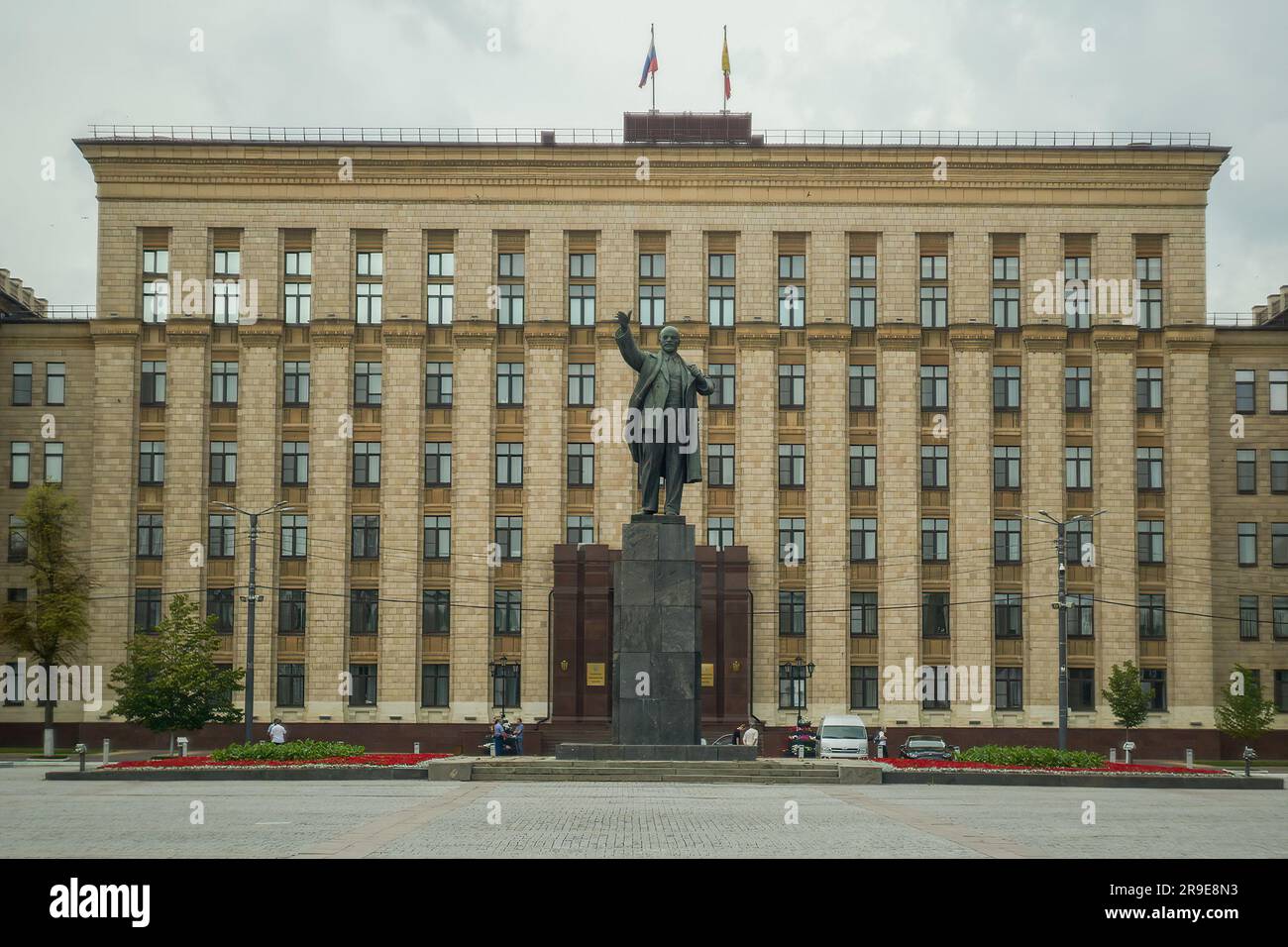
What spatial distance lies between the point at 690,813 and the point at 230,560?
152 ft

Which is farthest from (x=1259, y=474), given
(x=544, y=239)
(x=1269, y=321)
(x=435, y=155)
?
(x=435, y=155)

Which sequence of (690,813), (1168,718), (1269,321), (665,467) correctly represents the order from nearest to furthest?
(690,813) < (665,467) < (1168,718) < (1269,321)

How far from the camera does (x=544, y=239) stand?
7056cm

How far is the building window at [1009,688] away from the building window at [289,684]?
97.4ft

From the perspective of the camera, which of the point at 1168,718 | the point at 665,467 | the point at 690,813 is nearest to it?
the point at 690,813

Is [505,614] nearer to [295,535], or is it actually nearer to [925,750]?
[295,535]

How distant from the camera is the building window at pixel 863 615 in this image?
227 ft

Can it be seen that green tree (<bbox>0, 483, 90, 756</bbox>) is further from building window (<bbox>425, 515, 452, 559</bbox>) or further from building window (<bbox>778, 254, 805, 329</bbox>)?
building window (<bbox>778, 254, 805, 329</bbox>)

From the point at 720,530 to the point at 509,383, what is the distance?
11270mm

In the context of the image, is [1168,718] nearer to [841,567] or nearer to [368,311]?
[841,567]

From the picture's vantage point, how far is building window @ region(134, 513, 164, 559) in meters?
69.4

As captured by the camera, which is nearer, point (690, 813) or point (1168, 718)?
point (690, 813)

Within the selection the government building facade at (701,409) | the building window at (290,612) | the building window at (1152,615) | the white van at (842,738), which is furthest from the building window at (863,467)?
the building window at (290,612)

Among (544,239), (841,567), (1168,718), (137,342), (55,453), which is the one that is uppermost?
(544,239)
